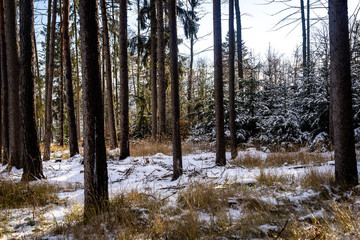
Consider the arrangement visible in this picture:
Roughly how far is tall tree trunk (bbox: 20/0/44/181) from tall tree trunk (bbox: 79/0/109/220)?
2863 millimetres

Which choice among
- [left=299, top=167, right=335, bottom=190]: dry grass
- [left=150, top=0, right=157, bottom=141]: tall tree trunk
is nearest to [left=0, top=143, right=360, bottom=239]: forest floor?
[left=299, top=167, right=335, bottom=190]: dry grass

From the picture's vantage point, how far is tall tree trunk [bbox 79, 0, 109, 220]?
2.97 metres

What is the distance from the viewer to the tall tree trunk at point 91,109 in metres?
2.97

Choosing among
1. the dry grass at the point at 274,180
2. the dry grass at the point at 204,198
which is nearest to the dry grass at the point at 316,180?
the dry grass at the point at 274,180

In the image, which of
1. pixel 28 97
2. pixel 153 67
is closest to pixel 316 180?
pixel 28 97

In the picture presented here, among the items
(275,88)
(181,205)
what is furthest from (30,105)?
(275,88)

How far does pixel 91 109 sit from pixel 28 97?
3156mm

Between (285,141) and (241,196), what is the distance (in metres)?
7.34

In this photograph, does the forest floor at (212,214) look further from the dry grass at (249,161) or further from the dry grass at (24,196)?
the dry grass at (249,161)

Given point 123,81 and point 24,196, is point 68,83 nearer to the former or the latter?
point 123,81

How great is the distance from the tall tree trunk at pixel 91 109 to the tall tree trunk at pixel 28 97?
286 centimetres

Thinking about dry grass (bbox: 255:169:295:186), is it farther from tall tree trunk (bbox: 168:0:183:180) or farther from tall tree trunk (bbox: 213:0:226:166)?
tall tree trunk (bbox: 213:0:226:166)

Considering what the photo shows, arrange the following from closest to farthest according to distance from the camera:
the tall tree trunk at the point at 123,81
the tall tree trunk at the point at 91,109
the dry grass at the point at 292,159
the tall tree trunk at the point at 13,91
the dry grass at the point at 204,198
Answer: the tall tree trunk at the point at 91,109, the dry grass at the point at 204,198, the tall tree trunk at the point at 13,91, the dry grass at the point at 292,159, the tall tree trunk at the point at 123,81

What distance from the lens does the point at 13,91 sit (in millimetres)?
6281
